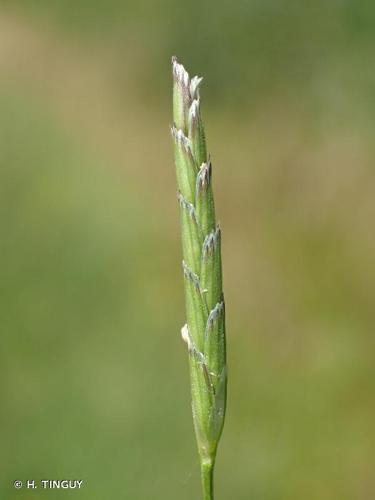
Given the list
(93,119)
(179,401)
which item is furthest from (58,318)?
(93,119)

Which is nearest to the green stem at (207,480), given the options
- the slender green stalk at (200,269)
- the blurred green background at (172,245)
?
the slender green stalk at (200,269)

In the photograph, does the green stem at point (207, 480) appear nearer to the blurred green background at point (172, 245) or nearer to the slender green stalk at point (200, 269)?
the slender green stalk at point (200, 269)

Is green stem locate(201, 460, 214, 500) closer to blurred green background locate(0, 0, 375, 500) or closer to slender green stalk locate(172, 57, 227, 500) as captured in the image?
slender green stalk locate(172, 57, 227, 500)

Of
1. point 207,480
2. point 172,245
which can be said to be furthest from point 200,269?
point 172,245

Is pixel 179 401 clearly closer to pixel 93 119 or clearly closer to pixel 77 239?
pixel 77 239

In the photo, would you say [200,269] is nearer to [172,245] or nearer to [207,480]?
[207,480]

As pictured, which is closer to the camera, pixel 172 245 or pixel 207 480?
pixel 207 480

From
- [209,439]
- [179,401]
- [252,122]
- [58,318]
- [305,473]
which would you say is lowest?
[305,473]

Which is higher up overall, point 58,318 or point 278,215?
point 278,215
